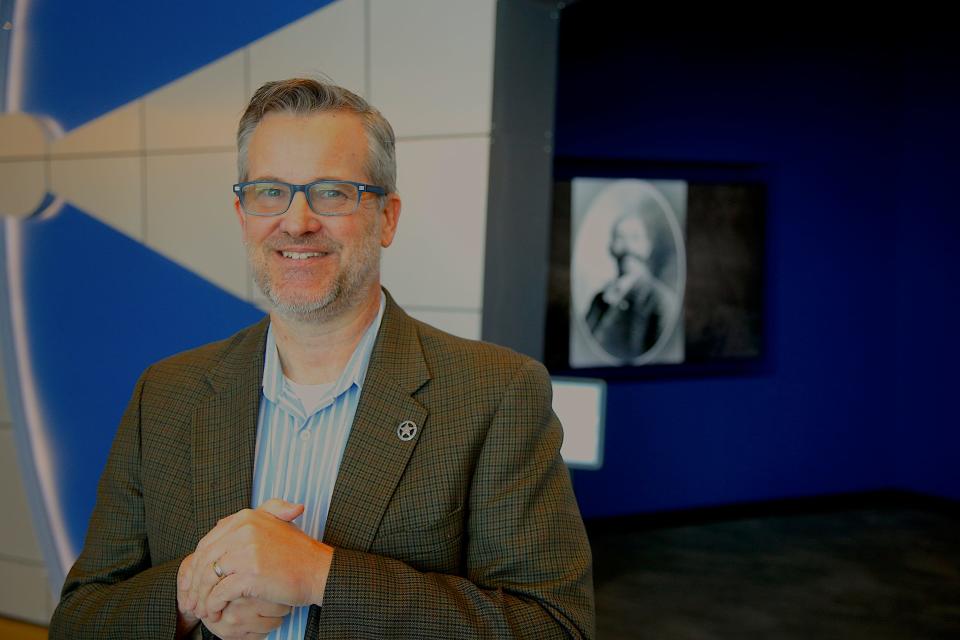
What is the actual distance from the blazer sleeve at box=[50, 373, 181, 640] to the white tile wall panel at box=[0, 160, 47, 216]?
2.54 m

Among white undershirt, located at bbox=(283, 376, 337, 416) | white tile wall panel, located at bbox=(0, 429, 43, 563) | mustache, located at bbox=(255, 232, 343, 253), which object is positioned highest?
mustache, located at bbox=(255, 232, 343, 253)

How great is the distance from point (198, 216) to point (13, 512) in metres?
1.43

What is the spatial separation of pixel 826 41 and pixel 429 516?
6.08 m

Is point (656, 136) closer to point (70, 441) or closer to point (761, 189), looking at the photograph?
point (761, 189)

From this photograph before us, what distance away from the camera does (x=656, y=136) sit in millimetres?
6039

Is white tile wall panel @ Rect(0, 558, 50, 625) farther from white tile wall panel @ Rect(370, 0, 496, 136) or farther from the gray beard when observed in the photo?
the gray beard

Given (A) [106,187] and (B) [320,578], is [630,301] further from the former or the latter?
(B) [320,578]

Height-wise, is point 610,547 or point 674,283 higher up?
point 674,283

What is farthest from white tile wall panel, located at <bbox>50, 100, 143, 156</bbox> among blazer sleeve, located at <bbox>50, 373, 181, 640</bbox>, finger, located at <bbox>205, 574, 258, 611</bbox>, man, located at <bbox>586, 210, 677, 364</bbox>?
man, located at <bbox>586, 210, 677, 364</bbox>

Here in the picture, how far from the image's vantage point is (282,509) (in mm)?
1256

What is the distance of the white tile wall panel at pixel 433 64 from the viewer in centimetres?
287

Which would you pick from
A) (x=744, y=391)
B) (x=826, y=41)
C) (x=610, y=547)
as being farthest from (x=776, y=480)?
(x=826, y=41)

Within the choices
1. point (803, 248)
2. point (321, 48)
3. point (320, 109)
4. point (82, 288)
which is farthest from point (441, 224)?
point (803, 248)

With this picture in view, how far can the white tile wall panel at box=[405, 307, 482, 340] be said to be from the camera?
2.94 m
